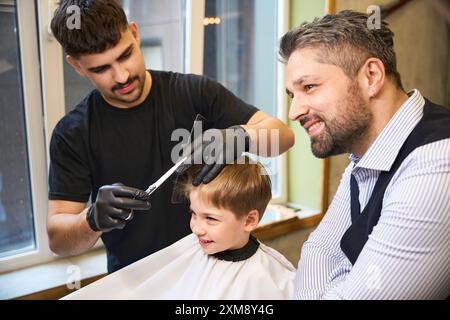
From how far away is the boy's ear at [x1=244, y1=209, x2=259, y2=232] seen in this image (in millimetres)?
1146

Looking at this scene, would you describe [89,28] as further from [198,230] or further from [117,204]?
[198,230]

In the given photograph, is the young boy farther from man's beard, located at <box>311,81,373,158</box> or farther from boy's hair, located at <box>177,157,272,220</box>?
man's beard, located at <box>311,81,373,158</box>

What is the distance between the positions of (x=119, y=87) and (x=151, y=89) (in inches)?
5.6

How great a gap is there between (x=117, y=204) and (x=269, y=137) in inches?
21.2

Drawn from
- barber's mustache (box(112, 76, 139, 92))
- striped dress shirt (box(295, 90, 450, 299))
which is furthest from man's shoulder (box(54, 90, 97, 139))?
striped dress shirt (box(295, 90, 450, 299))

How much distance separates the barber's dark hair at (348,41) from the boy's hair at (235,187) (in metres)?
0.35

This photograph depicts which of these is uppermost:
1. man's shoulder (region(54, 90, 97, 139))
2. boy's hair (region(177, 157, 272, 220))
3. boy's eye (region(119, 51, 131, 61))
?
boy's eye (region(119, 51, 131, 61))

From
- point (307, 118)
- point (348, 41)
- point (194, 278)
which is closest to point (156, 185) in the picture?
point (194, 278)

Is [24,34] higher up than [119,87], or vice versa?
[24,34]

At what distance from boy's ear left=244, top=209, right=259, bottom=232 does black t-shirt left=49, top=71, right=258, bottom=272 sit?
18 cm

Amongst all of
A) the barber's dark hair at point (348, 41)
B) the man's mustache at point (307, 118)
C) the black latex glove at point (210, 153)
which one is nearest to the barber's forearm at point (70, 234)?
the black latex glove at point (210, 153)
